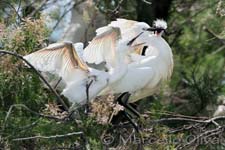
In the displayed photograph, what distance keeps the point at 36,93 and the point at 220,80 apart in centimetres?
204

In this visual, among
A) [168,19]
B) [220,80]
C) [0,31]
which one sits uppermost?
[0,31]

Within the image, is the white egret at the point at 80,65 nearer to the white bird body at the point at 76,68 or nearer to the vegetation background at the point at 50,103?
the white bird body at the point at 76,68

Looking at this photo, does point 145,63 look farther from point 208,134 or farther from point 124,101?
point 208,134

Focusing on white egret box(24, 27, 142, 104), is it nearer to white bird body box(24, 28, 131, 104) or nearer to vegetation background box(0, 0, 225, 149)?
white bird body box(24, 28, 131, 104)

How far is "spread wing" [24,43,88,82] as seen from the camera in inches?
127

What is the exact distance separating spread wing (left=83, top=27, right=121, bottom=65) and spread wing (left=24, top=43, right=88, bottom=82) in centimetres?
6

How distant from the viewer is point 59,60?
129 inches

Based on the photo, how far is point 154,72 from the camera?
11.7 feet

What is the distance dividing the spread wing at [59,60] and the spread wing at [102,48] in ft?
0.19

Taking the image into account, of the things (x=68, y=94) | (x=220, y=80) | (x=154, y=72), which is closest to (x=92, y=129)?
(x=68, y=94)

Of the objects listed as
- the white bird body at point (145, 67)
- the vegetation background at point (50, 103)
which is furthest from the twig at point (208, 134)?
the white bird body at point (145, 67)

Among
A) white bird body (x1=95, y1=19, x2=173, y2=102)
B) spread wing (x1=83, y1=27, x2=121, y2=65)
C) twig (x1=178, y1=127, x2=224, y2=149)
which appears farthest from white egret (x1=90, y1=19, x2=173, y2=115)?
twig (x1=178, y1=127, x2=224, y2=149)

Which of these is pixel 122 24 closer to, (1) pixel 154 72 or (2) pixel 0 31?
(1) pixel 154 72

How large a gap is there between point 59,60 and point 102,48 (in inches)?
7.2
